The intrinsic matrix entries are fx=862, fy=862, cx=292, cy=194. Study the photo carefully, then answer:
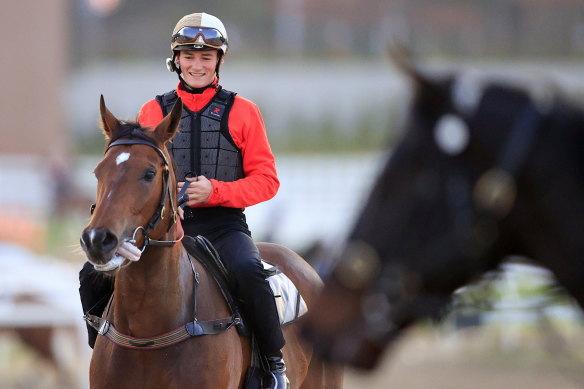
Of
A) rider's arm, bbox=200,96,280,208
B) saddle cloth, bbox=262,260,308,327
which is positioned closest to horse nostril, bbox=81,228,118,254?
rider's arm, bbox=200,96,280,208

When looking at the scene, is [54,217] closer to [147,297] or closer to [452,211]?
[147,297]

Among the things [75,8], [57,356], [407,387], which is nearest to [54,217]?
[57,356]

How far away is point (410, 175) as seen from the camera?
2.10 meters

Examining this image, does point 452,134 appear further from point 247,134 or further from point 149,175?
point 247,134

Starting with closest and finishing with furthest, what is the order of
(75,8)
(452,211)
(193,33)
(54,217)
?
(452,211), (193,33), (54,217), (75,8)

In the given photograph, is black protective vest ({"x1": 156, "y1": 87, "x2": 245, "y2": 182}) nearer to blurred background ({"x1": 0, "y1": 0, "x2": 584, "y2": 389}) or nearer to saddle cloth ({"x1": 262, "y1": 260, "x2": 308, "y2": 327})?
saddle cloth ({"x1": 262, "y1": 260, "x2": 308, "y2": 327})

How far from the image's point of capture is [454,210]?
2.04 meters

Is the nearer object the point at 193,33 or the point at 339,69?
the point at 193,33

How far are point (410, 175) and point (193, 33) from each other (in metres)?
2.77

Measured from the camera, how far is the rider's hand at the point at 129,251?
146 inches

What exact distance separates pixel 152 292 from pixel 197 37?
1.41 meters

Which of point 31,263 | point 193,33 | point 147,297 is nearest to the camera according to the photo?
point 147,297

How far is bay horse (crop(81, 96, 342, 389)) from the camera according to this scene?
389 centimetres

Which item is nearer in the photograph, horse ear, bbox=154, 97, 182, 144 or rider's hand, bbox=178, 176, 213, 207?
horse ear, bbox=154, 97, 182, 144
